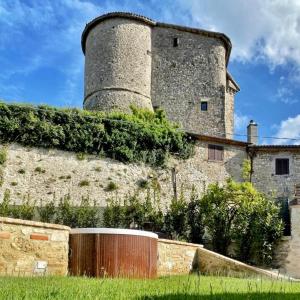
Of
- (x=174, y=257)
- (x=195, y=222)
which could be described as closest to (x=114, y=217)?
(x=195, y=222)

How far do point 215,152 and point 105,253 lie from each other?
2088cm

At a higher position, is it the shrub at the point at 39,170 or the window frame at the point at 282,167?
the window frame at the point at 282,167

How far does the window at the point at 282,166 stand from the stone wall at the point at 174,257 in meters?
16.2

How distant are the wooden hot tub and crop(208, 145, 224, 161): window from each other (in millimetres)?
20062

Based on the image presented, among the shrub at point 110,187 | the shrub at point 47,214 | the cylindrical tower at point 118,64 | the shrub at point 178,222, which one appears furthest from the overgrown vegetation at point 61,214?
the cylindrical tower at point 118,64

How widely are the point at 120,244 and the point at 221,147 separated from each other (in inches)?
826

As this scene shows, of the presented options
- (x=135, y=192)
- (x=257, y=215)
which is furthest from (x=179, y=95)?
(x=257, y=215)

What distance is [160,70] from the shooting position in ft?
123

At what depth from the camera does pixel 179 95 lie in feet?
122

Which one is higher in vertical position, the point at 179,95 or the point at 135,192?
the point at 179,95

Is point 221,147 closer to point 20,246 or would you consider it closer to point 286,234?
point 286,234

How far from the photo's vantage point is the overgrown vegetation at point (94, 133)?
2811cm

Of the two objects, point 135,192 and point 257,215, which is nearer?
point 257,215

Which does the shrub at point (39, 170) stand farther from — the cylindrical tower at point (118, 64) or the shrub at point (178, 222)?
the cylindrical tower at point (118, 64)
